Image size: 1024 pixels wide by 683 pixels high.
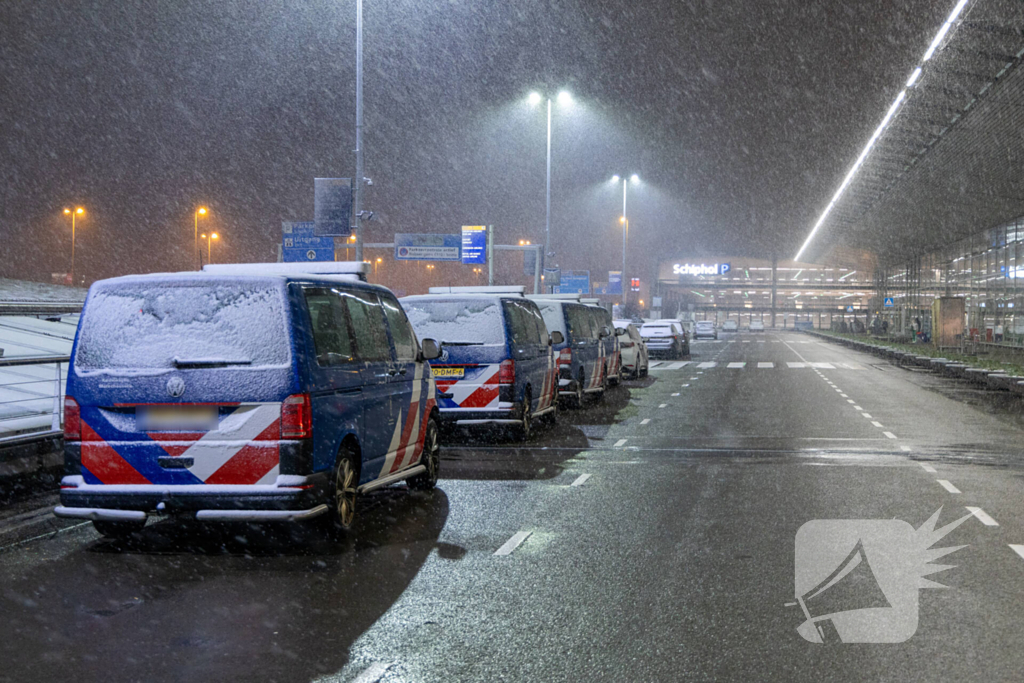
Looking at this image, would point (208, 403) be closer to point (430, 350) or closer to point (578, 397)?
point (430, 350)

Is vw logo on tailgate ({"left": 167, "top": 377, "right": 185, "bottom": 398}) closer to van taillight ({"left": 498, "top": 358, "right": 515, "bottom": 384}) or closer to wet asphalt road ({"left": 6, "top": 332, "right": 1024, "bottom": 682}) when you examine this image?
wet asphalt road ({"left": 6, "top": 332, "right": 1024, "bottom": 682})

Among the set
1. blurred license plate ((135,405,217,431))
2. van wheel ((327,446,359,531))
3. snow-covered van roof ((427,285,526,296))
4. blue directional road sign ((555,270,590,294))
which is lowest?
van wheel ((327,446,359,531))

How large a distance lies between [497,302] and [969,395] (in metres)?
14.7

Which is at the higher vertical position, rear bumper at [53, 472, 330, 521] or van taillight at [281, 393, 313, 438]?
van taillight at [281, 393, 313, 438]

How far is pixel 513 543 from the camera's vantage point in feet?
26.2

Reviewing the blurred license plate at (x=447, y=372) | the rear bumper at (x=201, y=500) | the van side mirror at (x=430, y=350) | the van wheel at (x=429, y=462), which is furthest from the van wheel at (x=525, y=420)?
the rear bumper at (x=201, y=500)

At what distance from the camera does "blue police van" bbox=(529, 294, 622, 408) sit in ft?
63.5

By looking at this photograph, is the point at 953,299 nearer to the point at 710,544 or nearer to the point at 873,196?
the point at 873,196

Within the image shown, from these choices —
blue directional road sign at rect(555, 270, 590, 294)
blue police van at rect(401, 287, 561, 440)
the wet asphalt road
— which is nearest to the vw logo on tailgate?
the wet asphalt road

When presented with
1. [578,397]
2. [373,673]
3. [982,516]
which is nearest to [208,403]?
[373,673]

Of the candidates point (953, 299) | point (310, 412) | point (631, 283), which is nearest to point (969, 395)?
point (310, 412)

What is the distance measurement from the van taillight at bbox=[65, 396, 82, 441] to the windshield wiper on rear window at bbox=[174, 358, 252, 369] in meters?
0.80

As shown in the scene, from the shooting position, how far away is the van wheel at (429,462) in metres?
10.4

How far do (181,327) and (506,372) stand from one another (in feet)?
22.0
